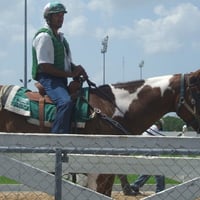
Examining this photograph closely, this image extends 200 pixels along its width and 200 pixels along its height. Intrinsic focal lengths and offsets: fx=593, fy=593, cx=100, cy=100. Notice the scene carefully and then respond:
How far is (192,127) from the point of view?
7535mm

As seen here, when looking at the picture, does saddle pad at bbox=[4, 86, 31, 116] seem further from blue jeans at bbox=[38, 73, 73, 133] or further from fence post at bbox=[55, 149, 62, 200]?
fence post at bbox=[55, 149, 62, 200]

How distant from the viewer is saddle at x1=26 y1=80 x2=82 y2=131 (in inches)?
289

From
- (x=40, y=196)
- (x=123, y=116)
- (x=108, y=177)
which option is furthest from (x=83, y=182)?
(x=40, y=196)

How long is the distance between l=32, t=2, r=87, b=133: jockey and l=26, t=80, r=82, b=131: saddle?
70 millimetres

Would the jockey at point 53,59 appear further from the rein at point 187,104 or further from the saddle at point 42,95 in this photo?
the rein at point 187,104

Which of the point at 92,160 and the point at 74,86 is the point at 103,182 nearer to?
the point at 92,160

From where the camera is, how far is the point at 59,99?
23.5 feet

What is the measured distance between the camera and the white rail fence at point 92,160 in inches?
197

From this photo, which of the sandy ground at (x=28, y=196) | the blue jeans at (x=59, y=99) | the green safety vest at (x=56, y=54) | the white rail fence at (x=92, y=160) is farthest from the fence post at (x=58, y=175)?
the sandy ground at (x=28, y=196)

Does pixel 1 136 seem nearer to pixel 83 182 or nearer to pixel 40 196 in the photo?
pixel 83 182

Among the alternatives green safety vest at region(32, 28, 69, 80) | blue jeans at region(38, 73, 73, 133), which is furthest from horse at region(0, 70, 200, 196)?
green safety vest at region(32, 28, 69, 80)

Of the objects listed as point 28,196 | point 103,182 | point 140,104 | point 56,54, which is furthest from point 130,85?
point 28,196

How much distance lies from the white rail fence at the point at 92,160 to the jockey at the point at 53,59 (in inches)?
41.8

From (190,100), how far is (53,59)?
180cm
